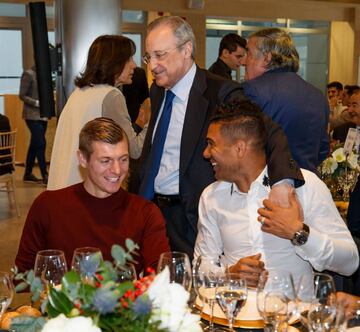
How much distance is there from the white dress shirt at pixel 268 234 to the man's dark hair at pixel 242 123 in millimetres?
152

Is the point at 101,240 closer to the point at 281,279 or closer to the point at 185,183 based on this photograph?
the point at 185,183

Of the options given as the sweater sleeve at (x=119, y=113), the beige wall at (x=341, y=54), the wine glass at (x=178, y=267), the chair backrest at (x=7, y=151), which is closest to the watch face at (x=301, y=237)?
the wine glass at (x=178, y=267)

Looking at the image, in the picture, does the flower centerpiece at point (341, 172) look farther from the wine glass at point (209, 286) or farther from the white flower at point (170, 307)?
the white flower at point (170, 307)

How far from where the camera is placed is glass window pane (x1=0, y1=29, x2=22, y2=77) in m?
12.1

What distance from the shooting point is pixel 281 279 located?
6.17 feet

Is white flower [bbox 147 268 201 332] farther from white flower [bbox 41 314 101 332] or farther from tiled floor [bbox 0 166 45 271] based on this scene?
tiled floor [bbox 0 166 45 271]

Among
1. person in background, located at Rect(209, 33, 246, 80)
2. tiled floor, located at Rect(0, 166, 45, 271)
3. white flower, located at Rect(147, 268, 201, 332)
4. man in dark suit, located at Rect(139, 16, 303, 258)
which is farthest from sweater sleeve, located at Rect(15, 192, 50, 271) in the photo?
person in background, located at Rect(209, 33, 246, 80)

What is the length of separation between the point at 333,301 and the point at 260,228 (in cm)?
91

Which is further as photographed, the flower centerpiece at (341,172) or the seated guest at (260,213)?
the flower centerpiece at (341,172)

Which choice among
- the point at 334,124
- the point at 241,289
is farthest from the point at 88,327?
the point at 334,124

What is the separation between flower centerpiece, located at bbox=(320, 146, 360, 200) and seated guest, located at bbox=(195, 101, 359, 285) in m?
1.52

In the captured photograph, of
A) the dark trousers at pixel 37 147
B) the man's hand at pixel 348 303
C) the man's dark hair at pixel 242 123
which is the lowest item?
the dark trousers at pixel 37 147

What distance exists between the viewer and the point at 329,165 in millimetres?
4227

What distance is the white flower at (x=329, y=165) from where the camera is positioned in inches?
166
